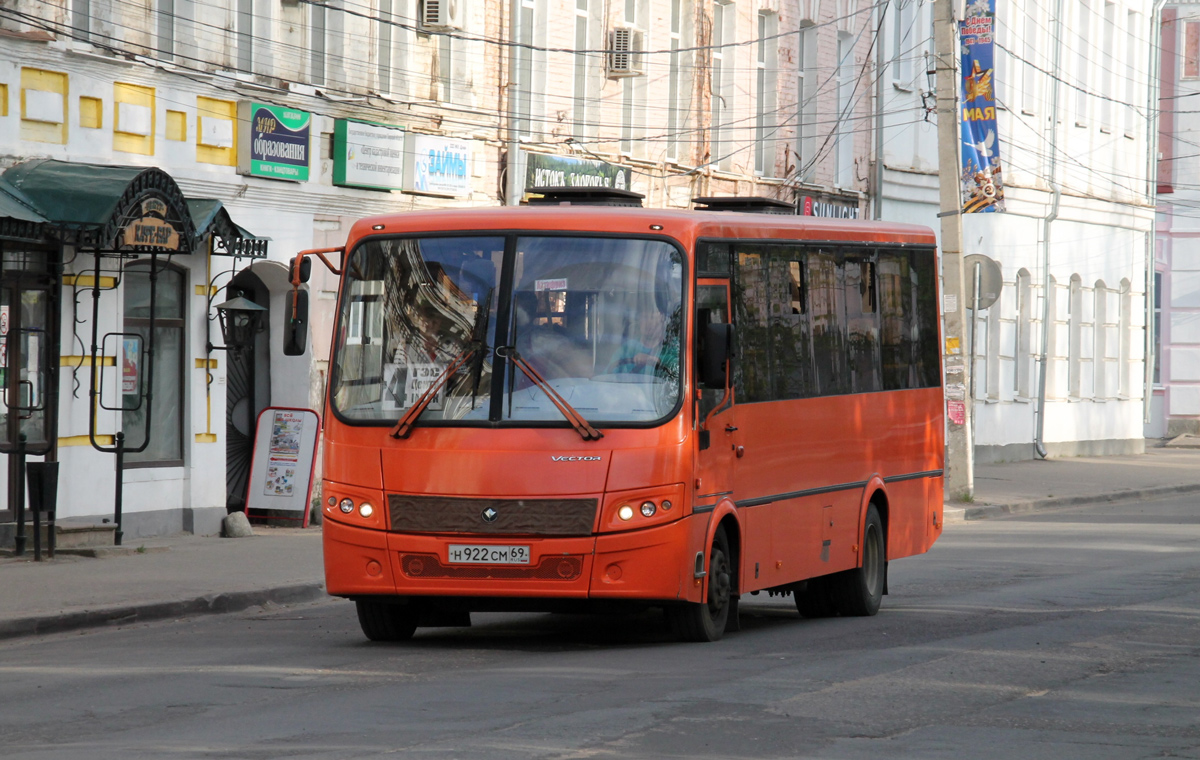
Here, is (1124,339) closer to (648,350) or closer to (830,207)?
(830,207)

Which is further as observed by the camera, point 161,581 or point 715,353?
point 161,581

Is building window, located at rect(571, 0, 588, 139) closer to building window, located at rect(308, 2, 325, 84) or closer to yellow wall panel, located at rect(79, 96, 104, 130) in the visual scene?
building window, located at rect(308, 2, 325, 84)

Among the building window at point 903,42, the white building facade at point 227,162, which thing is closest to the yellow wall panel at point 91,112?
the white building facade at point 227,162

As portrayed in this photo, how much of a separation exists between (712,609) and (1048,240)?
A: 29.7 meters

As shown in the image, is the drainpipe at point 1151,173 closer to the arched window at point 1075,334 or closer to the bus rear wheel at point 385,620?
the arched window at point 1075,334

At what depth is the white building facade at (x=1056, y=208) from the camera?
36.1 meters

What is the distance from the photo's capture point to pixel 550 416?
36.6 ft

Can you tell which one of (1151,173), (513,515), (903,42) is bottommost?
(513,515)

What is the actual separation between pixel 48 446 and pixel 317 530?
160 inches

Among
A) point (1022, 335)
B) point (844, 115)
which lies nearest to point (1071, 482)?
point (844, 115)

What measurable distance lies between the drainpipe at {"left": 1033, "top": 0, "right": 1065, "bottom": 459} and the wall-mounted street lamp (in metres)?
23.0

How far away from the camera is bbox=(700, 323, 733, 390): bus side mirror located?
11273 millimetres

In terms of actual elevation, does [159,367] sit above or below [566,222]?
below

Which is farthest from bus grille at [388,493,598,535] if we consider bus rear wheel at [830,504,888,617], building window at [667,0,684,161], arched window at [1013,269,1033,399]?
arched window at [1013,269,1033,399]
